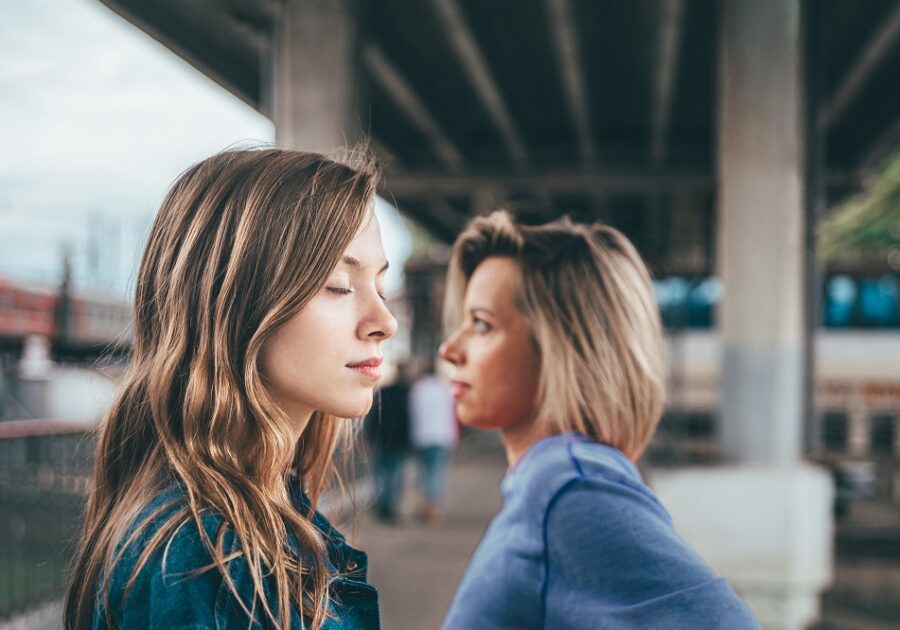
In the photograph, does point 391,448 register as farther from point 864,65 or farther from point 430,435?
point 864,65

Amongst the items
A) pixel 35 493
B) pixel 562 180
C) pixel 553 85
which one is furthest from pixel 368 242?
pixel 562 180

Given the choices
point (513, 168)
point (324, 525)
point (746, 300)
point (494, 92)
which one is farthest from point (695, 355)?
point (324, 525)

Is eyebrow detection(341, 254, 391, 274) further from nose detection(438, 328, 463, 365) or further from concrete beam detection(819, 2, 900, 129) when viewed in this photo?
concrete beam detection(819, 2, 900, 129)

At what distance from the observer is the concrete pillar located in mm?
8953

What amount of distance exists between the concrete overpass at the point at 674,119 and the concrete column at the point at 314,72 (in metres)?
0.02

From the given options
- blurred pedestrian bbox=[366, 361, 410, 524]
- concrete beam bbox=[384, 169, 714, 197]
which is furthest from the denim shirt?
concrete beam bbox=[384, 169, 714, 197]

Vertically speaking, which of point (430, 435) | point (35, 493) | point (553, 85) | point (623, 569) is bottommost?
point (35, 493)

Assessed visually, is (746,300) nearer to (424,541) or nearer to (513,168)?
(424,541)

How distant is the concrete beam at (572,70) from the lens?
13.1 m

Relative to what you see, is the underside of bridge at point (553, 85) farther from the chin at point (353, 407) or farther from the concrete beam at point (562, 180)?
the chin at point (353, 407)

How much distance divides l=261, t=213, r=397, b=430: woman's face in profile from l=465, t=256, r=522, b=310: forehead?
26.4 inches

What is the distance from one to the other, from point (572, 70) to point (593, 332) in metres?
14.7

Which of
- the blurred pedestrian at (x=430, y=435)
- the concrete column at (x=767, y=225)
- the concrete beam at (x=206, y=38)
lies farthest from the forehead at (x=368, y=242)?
the concrete beam at (x=206, y=38)

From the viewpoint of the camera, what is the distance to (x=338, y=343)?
1.34 m
